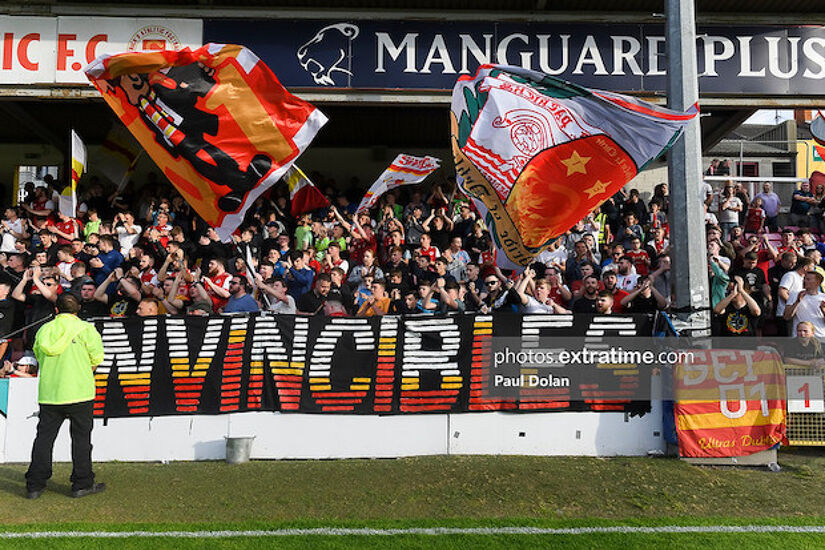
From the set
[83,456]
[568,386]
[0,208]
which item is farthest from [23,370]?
[0,208]

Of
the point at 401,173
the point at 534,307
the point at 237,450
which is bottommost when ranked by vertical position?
the point at 237,450

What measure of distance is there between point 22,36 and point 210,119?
5898 millimetres

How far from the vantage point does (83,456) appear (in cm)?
701

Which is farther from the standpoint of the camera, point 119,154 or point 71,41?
point 119,154

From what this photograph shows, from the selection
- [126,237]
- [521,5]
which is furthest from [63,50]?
[521,5]

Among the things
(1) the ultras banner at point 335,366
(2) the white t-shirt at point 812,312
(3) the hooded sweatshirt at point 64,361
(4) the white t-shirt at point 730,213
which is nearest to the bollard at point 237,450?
(1) the ultras banner at point 335,366

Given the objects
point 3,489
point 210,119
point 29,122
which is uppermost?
point 29,122

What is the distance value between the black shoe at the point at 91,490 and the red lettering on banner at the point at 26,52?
813 centimetres

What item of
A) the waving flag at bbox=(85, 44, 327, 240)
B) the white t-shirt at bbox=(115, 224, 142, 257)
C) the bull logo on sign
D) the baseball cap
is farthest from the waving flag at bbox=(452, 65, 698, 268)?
the white t-shirt at bbox=(115, 224, 142, 257)

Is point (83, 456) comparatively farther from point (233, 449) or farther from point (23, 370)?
point (23, 370)

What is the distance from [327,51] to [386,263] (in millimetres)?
3810

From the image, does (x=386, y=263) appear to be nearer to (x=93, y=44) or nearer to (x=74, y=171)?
(x=74, y=171)

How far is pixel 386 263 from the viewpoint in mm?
11562

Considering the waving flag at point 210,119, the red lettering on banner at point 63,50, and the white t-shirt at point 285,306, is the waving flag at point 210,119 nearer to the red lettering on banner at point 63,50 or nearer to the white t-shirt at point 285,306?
the white t-shirt at point 285,306
